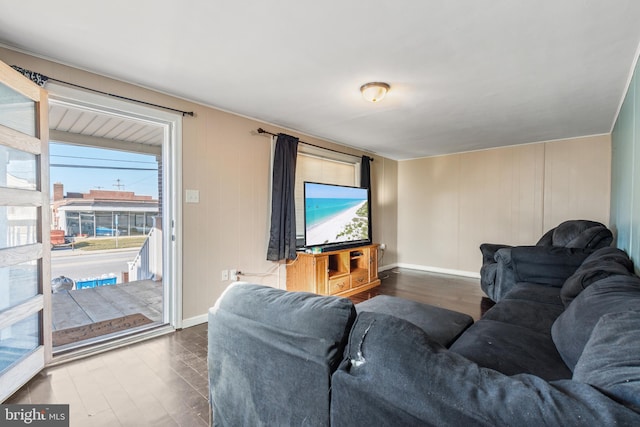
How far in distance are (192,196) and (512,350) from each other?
9.05ft

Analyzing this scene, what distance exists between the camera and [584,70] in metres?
2.23

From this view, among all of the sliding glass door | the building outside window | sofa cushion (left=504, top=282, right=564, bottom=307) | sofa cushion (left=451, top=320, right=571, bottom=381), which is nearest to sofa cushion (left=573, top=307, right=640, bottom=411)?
sofa cushion (left=451, top=320, right=571, bottom=381)

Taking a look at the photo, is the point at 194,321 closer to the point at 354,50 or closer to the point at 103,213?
the point at 354,50

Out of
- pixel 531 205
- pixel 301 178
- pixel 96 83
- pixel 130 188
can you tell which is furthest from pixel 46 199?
pixel 531 205

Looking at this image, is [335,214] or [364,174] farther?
[364,174]

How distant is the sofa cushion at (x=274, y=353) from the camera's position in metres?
1.00

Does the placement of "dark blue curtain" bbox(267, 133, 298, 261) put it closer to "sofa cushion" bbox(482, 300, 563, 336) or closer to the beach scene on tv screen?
the beach scene on tv screen

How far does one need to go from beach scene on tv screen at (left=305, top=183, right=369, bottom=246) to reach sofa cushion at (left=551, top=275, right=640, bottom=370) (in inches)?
107

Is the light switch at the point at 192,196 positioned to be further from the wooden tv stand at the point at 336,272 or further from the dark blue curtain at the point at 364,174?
the dark blue curtain at the point at 364,174

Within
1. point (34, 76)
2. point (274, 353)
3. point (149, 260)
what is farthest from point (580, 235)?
point (149, 260)

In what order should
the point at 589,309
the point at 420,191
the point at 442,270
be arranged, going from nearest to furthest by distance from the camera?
the point at 589,309, the point at 442,270, the point at 420,191

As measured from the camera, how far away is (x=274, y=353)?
1110mm

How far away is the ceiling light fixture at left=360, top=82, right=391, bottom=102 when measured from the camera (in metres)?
2.49

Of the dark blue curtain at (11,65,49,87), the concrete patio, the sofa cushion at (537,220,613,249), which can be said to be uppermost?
the dark blue curtain at (11,65,49,87)
